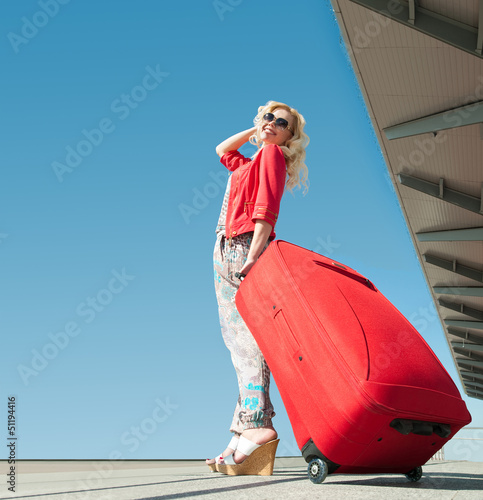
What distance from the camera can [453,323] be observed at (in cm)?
2127

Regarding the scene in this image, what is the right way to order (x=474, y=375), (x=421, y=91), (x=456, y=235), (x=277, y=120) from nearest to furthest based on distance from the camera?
(x=277, y=120) < (x=421, y=91) < (x=456, y=235) < (x=474, y=375)

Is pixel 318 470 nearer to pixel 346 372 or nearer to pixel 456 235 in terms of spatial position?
pixel 346 372

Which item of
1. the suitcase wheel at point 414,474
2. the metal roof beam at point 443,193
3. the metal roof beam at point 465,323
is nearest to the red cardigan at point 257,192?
the suitcase wheel at point 414,474

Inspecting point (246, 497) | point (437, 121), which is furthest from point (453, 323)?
point (246, 497)

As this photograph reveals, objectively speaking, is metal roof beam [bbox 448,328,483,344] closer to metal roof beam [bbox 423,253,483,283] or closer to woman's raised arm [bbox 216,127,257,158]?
metal roof beam [bbox 423,253,483,283]

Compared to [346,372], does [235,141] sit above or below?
above

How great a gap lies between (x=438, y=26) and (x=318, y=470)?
6.42m

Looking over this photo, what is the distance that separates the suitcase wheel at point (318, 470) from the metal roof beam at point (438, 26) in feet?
19.7

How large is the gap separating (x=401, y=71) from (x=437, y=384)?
7020 millimetres

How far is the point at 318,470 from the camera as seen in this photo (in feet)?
6.95

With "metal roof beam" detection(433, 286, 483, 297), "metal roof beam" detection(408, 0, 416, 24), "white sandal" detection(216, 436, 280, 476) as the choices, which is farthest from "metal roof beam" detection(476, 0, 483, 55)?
"metal roof beam" detection(433, 286, 483, 297)

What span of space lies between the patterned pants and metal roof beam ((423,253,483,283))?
13665 millimetres

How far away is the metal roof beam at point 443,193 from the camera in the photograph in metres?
11.1

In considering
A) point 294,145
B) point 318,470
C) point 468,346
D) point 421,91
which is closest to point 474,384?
point 468,346
